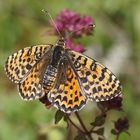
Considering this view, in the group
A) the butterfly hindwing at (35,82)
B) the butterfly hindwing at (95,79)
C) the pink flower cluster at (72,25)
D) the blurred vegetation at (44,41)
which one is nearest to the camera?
the butterfly hindwing at (95,79)

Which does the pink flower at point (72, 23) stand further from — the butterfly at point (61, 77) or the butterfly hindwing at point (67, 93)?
the butterfly hindwing at point (67, 93)

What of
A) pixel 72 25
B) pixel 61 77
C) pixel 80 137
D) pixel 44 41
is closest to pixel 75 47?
pixel 72 25

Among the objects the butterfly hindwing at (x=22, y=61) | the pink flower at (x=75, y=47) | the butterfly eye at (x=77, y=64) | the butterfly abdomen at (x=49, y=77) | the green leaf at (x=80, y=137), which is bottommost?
the green leaf at (x=80, y=137)

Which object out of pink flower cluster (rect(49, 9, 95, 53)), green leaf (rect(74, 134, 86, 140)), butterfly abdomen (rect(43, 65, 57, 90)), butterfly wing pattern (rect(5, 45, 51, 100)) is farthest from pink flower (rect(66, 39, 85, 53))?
green leaf (rect(74, 134, 86, 140))

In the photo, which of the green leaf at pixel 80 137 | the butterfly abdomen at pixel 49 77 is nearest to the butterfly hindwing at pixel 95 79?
the butterfly abdomen at pixel 49 77

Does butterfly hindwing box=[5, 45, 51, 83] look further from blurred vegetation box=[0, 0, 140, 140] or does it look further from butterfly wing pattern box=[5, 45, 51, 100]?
blurred vegetation box=[0, 0, 140, 140]

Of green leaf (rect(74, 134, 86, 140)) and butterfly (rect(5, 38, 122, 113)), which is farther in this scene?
green leaf (rect(74, 134, 86, 140))

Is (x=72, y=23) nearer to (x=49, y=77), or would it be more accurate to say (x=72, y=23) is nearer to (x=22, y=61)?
(x=22, y=61)
